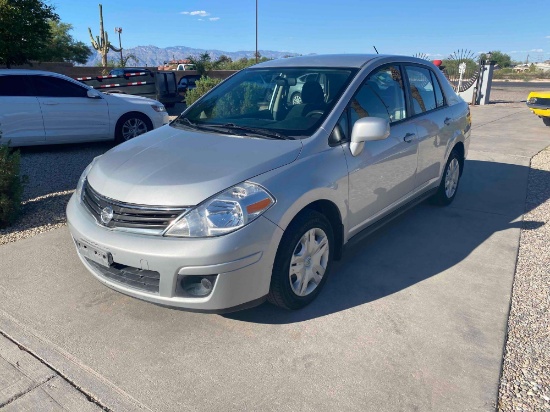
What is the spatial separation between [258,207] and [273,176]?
25 centimetres

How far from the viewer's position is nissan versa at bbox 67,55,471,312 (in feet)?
8.42

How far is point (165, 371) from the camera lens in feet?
8.36

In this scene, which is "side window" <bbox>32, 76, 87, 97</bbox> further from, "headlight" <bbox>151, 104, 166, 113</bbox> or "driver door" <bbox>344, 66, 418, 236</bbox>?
"driver door" <bbox>344, 66, 418, 236</bbox>

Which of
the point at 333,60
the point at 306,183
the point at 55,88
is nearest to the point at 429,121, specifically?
the point at 333,60

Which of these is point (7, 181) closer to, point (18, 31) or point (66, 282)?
point (66, 282)

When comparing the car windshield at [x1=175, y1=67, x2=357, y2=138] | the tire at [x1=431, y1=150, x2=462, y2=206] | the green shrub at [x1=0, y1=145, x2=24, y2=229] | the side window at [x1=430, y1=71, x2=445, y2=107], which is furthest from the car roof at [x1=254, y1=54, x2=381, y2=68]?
the green shrub at [x1=0, y1=145, x2=24, y2=229]

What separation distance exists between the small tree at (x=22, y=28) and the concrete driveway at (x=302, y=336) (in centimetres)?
913

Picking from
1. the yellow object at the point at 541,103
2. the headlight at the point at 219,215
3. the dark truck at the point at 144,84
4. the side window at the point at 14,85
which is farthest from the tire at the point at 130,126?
the yellow object at the point at 541,103

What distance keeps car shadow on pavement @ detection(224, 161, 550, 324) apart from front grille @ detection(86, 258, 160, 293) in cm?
67

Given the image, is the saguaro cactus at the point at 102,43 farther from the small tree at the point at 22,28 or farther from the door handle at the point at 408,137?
the door handle at the point at 408,137

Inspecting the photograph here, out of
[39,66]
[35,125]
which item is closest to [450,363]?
[35,125]

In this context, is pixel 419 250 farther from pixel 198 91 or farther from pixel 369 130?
pixel 198 91

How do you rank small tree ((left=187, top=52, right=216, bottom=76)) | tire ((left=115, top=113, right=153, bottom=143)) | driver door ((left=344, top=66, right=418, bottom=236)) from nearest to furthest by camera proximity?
driver door ((left=344, top=66, right=418, bottom=236)) → tire ((left=115, top=113, right=153, bottom=143)) → small tree ((left=187, top=52, right=216, bottom=76))

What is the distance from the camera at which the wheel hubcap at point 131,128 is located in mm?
8401
